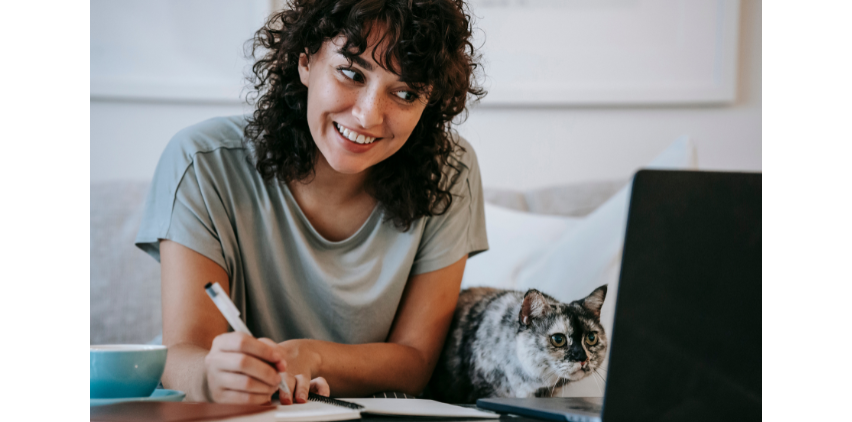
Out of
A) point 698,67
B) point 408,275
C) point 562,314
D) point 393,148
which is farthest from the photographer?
point 698,67

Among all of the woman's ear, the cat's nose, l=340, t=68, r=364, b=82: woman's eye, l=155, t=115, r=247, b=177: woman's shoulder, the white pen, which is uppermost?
the woman's ear

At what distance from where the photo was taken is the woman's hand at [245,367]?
0.61 m

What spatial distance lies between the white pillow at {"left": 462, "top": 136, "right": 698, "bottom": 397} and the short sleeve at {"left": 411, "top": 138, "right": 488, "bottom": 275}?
219 mm

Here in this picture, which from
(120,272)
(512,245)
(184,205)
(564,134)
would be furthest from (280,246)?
(564,134)

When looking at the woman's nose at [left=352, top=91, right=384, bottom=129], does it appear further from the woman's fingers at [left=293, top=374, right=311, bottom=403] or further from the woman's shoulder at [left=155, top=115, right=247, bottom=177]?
the woman's fingers at [left=293, top=374, right=311, bottom=403]

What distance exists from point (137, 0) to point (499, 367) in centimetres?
168

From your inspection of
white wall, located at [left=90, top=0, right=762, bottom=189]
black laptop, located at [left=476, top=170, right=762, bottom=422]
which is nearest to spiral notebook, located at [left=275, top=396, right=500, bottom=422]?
black laptop, located at [left=476, top=170, right=762, bottom=422]

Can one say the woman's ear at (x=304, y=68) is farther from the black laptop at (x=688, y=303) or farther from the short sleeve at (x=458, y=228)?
the black laptop at (x=688, y=303)

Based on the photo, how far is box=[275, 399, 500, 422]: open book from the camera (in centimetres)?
59

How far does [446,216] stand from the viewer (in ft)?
4.12

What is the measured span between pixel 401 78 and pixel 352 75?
83 millimetres

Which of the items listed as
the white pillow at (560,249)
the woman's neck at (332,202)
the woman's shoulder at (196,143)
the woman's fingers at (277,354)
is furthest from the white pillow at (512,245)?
the woman's fingers at (277,354)
